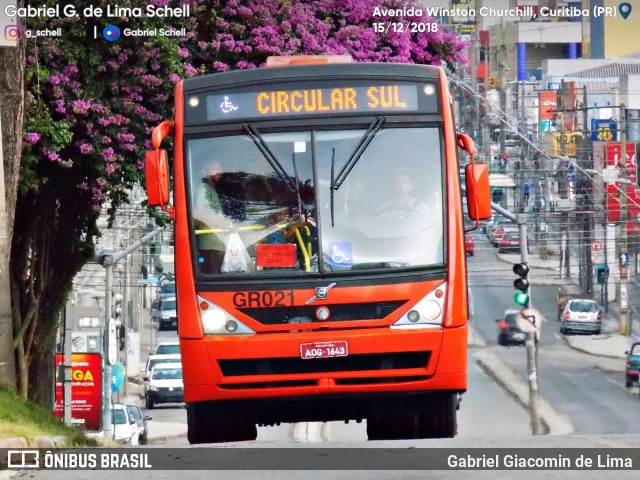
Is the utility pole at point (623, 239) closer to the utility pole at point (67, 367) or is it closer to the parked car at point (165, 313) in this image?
the parked car at point (165, 313)

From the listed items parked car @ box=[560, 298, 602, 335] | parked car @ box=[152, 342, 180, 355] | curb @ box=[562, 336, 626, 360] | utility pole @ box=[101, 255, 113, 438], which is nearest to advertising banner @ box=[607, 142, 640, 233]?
parked car @ box=[560, 298, 602, 335]

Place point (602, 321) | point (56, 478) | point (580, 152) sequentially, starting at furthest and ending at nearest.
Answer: point (580, 152) → point (602, 321) → point (56, 478)

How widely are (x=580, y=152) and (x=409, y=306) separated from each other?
66684mm

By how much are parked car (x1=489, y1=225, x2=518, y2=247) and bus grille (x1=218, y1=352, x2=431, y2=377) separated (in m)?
60.3

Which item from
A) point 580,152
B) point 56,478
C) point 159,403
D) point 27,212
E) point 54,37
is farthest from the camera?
point 580,152

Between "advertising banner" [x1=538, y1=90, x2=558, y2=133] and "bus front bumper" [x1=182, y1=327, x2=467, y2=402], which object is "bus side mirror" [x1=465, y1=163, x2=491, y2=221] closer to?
"bus front bumper" [x1=182, y1=327, x2=467, y2=402]

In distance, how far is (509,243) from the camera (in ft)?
241

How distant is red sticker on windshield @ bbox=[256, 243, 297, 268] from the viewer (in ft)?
39.9

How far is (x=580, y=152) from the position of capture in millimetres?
77438

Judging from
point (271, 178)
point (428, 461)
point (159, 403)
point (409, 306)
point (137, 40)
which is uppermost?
→ point (137, 40)

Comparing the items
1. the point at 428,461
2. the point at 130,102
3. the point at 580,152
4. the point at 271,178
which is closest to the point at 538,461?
the point at 428,461

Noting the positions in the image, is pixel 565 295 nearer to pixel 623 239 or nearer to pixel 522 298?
pixel 623 239

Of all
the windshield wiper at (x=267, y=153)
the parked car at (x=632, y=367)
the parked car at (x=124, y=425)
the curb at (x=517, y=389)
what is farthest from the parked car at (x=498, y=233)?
the windshield wiper at (x=267, y=153)

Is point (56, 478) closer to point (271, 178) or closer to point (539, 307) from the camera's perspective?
point (271, 178)
